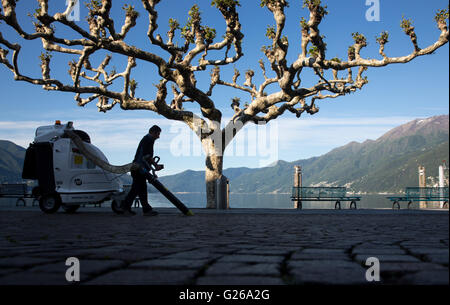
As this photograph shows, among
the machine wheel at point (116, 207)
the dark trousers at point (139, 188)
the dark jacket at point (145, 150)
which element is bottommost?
the machine wheel at point (116, 207)

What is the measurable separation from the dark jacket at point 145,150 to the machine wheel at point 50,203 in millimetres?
3129

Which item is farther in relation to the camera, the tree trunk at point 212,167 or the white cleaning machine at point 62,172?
the tree trunk at point 212,167

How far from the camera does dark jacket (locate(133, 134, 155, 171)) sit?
1167 cm

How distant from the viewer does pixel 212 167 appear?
20.4 meters

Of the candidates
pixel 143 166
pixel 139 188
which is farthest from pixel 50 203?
pixel 143 166

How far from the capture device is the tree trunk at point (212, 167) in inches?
798

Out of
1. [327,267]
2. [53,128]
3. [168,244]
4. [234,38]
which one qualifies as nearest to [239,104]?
[234,38]

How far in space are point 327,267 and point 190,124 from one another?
18.0m

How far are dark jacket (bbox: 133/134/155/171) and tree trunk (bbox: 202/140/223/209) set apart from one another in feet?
27.8

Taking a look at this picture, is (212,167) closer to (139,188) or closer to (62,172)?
(62,172)

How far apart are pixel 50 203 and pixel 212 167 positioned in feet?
28.3

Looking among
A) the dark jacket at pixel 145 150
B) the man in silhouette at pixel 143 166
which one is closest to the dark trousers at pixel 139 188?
the man in silhouette at pixel 143 166

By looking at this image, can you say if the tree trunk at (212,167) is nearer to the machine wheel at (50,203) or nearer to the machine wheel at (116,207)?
the machine wheel at (116,207)

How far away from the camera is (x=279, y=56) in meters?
18.7
